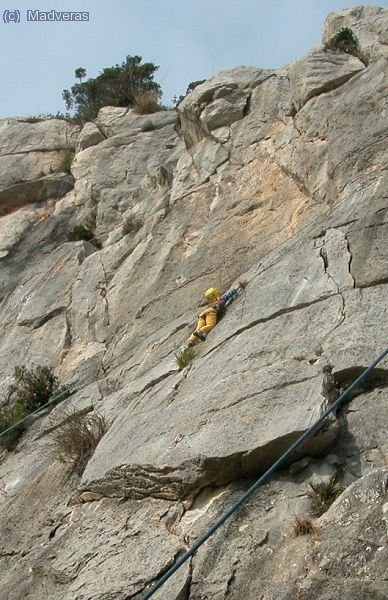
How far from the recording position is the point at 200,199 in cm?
1586

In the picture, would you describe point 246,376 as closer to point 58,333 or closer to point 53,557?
point 53,557

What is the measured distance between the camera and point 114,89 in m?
27.4

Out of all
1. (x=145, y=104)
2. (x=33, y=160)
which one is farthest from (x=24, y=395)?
(x=145, y=104)

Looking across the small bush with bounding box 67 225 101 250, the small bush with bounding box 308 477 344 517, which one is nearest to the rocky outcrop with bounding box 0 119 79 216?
the small bush with bounding box 67 225 101 250

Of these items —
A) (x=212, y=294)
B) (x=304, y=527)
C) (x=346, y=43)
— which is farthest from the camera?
(x=346, y=43)

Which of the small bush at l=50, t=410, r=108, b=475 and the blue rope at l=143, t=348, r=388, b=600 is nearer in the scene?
the blue rope at l=143, t=348, r=388, b=600

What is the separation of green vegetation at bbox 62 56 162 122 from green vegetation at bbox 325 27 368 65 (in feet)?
29.5

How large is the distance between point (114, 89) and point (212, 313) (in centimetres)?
1657

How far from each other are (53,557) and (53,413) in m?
3.84

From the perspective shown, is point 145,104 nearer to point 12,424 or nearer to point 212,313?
point 12,424

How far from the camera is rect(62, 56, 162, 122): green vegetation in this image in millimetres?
25547

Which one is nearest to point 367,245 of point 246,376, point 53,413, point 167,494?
point 246,376

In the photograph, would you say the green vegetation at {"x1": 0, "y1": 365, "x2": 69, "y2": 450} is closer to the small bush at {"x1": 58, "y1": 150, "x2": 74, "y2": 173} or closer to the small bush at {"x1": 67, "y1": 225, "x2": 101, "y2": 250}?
the small bush at {"x1": 67, "y1": 225, "x2": 101, "y2": 250}

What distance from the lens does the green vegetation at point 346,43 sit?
51.6ft
